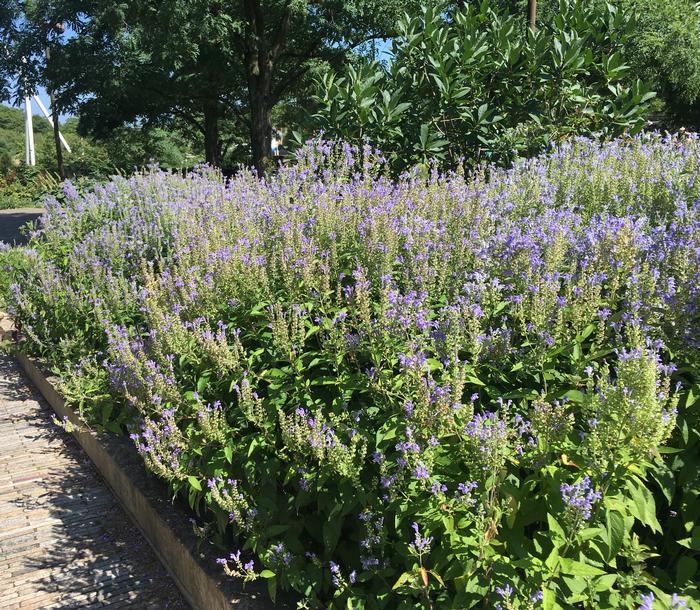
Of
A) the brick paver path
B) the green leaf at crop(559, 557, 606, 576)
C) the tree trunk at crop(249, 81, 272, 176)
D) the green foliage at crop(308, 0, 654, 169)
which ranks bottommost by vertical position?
the brick paver path

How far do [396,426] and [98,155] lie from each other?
4312 centimetres

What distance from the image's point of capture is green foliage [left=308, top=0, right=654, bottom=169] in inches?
286

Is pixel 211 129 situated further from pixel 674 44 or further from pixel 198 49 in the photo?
pixel 674 44

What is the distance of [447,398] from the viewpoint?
2.08 meters

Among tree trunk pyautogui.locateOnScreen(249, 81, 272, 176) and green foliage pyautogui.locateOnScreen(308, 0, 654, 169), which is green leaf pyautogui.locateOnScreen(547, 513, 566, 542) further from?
tree trunk pyautogui.locateOnScreen(249, 81, 272, 176)

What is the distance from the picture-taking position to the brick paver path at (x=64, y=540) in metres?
3.22

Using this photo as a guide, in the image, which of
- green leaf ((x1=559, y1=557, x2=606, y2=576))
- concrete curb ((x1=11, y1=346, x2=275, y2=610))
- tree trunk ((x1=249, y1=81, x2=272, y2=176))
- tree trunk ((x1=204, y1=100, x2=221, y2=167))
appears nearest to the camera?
green leaf ((x1=559, y1=557, x2=606, y2=576))

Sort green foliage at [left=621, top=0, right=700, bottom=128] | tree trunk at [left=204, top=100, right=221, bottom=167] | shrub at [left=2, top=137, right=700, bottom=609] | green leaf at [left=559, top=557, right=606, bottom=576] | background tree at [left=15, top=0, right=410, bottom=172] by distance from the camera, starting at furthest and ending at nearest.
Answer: tree trunk at [left=204, top=100, right=221, bottom=167]
green foliage at [left=621, top=0, right=700, bottom=128]
background tree at [left=15, top=0, right=410, bottom=172]
shrub at [left=2, top=137, right=700, bottom=609]
green leaf at [left=559, top=557, right=606, bottom=576]

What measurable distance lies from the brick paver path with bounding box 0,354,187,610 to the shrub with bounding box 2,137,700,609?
566 mm

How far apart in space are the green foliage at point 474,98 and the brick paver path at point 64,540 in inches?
193

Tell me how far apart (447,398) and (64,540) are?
2.96 meters

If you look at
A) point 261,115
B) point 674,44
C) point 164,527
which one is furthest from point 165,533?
point 674,44

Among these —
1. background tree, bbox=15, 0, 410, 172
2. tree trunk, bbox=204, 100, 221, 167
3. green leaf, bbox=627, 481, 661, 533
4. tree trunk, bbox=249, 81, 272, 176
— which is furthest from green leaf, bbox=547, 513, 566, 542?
tree trunk, bbox=204, 100, 221, 167

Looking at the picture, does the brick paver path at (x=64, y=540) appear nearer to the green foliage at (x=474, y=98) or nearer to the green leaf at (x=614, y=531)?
the green leaf at (x=614, y=531)
